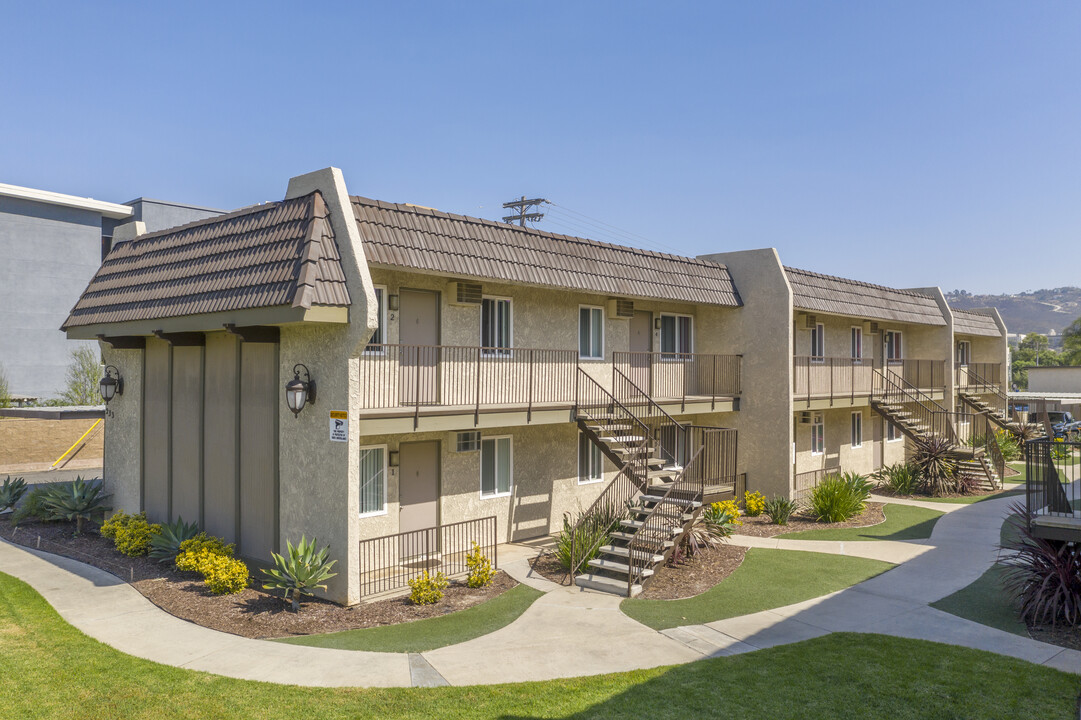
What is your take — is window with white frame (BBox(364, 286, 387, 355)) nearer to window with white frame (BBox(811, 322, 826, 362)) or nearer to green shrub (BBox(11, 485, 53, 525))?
green shrub (BBox(11, 485, 53, 525))

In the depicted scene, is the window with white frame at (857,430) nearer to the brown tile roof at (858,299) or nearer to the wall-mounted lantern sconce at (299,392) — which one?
the brown tile roof at (858,299)

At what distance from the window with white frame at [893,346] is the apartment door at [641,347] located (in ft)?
44.1

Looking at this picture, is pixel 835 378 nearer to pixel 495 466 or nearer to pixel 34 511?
pixel 495 466

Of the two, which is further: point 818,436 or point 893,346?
point 893,346

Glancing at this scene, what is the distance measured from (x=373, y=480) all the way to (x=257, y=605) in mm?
3167

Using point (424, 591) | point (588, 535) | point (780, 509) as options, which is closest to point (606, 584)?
point (588, 535)

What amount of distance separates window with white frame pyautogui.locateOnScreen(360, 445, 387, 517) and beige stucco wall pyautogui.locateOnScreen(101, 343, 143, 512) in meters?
5.30

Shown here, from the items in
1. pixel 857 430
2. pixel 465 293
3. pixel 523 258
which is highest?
pixel 523 258

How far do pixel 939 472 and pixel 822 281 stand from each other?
7017 millimetres

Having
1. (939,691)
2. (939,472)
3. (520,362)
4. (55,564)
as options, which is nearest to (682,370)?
(520,362)

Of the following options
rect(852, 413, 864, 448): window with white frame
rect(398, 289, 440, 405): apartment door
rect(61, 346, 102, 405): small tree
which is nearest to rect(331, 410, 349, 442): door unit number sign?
rect(398, 289, 440, 405): apartment door

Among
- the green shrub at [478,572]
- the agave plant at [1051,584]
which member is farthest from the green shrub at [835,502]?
the green shrub at [478,572]

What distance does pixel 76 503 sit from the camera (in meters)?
15.4

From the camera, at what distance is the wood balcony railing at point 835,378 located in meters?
19.9
